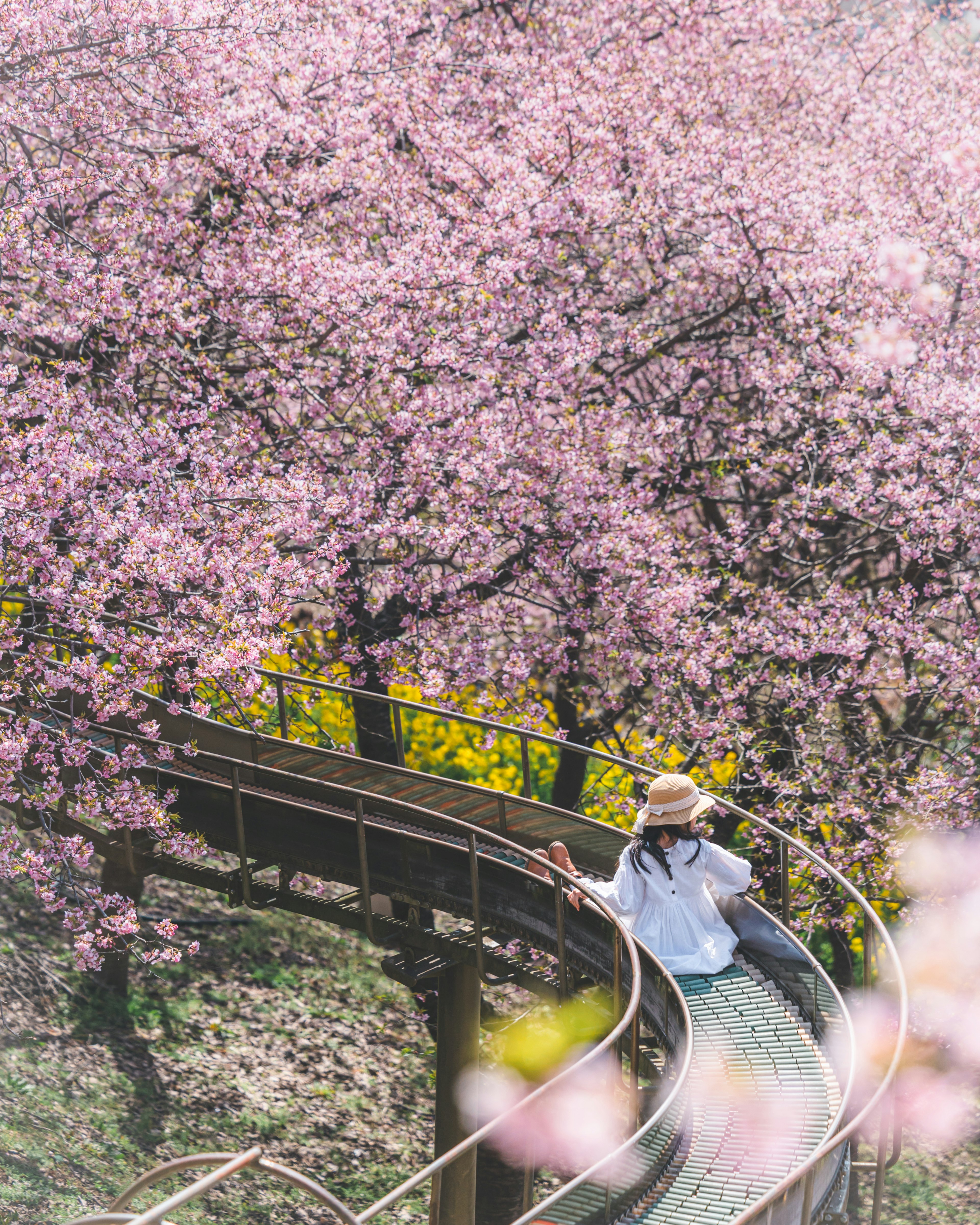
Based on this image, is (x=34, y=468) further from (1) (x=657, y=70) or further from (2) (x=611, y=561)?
(1) (x=657, y=70)

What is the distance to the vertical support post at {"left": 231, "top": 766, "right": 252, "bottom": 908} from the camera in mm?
8914

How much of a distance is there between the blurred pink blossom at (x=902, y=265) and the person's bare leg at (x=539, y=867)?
7.01 metres

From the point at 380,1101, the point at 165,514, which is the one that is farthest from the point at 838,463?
the point at 380,1101

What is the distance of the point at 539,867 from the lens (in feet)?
28.2

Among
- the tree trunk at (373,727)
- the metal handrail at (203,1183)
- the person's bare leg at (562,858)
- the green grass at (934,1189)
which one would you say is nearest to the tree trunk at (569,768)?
the tree trunk at (373,727)

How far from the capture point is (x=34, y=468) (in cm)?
824

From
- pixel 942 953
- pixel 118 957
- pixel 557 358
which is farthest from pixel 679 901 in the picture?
pixel 118 957

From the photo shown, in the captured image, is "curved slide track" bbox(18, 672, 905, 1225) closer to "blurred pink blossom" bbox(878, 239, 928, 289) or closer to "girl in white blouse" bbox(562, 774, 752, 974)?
"girl in white blouse" bbox(562, 774, 752, 974)

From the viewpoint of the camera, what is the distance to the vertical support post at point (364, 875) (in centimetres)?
838

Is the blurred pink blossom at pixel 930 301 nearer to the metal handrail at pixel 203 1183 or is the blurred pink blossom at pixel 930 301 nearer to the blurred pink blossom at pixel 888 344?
the blurred pink blossom at pixel 888 344

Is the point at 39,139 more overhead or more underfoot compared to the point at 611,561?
more overhead

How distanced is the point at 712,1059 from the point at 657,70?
11.0 metres

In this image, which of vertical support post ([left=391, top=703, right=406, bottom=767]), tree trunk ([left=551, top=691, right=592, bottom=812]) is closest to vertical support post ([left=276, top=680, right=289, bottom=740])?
vertical support post ([left=391, top=703, right=406, bottom=767])

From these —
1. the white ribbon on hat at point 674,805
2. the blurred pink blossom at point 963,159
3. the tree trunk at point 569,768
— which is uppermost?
the blurred pink blossom at point 963,159
